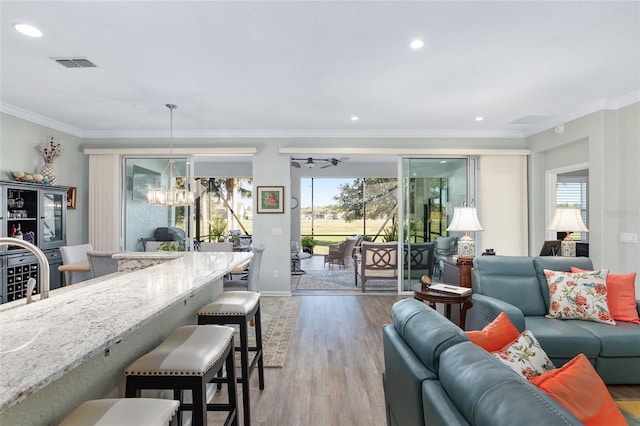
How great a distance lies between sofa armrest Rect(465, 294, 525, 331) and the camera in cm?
256

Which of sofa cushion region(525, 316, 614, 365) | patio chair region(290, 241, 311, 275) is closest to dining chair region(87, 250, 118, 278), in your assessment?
sofa cushion region(525, 316, 614, 365)

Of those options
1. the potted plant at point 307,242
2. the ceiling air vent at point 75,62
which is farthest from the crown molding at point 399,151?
the potted plant at point 307,242

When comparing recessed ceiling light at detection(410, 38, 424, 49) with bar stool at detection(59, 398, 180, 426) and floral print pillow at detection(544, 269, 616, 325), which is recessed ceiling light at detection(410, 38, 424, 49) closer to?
floral print pillow at detection(544, 269, 616, 325)

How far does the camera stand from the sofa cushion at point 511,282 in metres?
3.03

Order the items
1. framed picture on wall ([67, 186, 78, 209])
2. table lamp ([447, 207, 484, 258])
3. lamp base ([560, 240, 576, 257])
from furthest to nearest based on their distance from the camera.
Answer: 1. framed picture on wall ([67, 186, 78, 209])
2. lamp base ([560, 240, 576, 257])
3. table lamp ([447, 207, 484, 258])

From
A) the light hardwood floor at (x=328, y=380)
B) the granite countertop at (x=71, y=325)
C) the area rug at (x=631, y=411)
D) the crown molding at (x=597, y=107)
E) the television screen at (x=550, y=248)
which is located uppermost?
the crown molding at (x=597, y=107)

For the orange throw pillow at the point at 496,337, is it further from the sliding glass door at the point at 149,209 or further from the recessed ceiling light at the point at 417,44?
the sliding glass door at the point at 149,209

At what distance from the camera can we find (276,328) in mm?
4000

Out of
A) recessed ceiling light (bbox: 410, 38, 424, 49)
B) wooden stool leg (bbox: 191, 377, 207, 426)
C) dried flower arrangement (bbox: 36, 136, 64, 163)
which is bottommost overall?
wooden stool leg (bbox: 191, 377, 207, 426)

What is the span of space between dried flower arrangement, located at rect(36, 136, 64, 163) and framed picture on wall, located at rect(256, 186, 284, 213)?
9.41 ft

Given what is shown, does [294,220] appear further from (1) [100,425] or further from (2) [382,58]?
(1) [100,425]

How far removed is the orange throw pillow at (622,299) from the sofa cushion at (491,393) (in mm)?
2435

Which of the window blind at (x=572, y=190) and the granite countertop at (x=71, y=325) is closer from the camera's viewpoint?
the granite countertop at (x=71, y=325)

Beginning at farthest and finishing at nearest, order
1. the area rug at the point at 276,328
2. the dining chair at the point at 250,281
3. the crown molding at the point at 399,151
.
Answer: the crown molding at the point at 399,151 < the dining chair at the point at 250,281 < the area rug at the point at 276,328
